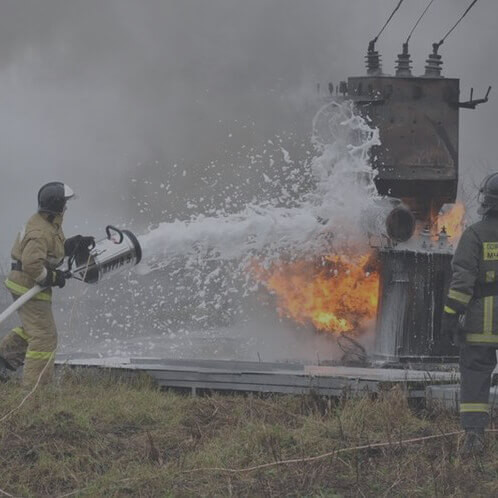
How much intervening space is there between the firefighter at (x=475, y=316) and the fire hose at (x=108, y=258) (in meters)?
3.48

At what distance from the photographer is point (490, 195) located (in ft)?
20.3

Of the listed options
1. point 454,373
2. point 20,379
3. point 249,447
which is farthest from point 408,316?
point 249,447

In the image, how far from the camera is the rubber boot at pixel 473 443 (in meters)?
5.72

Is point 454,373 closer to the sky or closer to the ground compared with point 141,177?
closer to the ground

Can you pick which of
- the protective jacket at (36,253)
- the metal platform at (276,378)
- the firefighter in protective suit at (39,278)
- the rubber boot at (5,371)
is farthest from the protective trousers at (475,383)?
the rubber boot at (5,371)

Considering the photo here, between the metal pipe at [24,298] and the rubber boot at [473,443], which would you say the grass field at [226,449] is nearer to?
the rubber boot at [473,443]

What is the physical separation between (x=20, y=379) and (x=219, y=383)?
6.05 ft

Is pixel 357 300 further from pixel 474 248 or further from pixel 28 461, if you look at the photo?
pixel 28 461

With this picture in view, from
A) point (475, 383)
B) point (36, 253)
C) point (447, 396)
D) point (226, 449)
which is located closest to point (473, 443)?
point (475, 383)

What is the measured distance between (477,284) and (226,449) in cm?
195

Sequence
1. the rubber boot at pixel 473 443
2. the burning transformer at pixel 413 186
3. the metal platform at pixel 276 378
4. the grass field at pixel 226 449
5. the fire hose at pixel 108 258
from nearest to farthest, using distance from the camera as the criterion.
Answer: the grass field at pixel 226 449 → the rubber boot at pixel 473 443 → the metal platform at pixel 276 378 → the fire hose at pixel 108 258 → the burning transformer at pixel 413 186

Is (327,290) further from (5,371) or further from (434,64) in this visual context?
(5,371)

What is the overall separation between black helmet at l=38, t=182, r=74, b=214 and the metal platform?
1490mm

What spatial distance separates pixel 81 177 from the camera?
19172 millimetres
